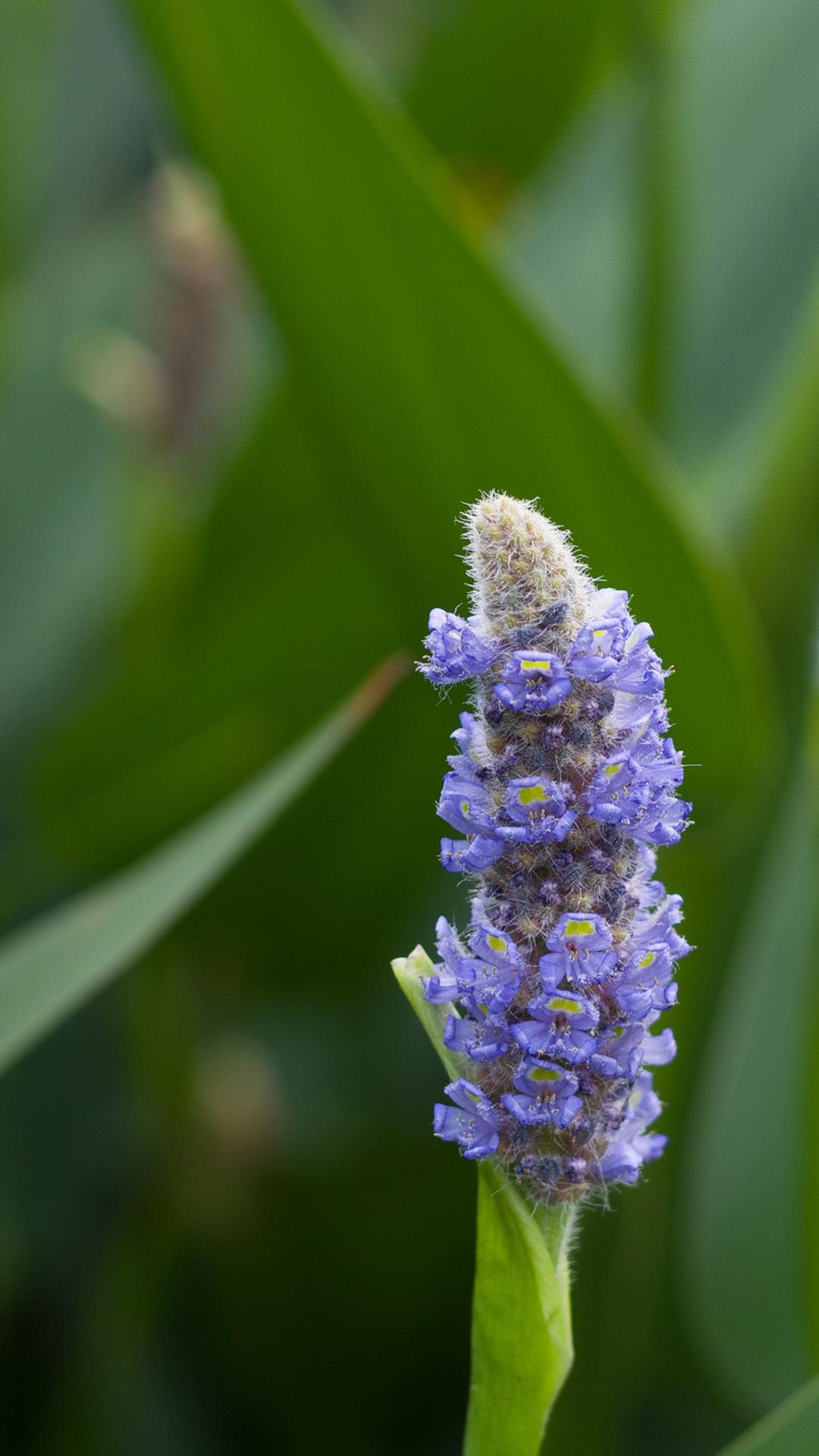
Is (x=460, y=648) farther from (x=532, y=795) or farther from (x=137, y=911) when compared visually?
(x=137, y=911)

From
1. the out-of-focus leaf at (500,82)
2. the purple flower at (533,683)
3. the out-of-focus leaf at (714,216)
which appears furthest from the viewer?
the out-of-focus leaf at (500,82)

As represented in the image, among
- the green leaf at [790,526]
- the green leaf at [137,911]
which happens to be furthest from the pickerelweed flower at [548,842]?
the green leaf at [790,526]

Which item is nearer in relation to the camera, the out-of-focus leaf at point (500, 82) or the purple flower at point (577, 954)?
the purple flower at point (577, 954)

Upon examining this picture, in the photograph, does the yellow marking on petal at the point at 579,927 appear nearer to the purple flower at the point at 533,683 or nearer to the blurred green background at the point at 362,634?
the purple flower at the point at 533,683

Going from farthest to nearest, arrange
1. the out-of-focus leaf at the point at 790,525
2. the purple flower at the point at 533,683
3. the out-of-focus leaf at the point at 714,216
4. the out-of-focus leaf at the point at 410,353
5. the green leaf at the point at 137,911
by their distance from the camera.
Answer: the out-of-focus leaf at the point at 714,216, the out-of-focus leaf at the point at 790,525, the out-of-focus leaf at the point at 410,353, the green leaf at the point at 137,911, the purple flower at the point at 533,683

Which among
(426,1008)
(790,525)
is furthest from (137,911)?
(790,525)

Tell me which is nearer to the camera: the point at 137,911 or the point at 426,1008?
the point at 426,1008
